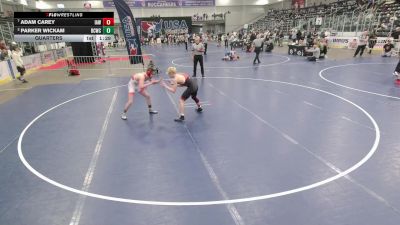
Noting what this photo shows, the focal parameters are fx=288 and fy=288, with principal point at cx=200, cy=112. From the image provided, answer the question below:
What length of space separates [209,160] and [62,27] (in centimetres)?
1234

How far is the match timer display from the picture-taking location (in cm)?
1420

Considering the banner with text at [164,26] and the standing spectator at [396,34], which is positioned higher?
the banner with text at [164,26]

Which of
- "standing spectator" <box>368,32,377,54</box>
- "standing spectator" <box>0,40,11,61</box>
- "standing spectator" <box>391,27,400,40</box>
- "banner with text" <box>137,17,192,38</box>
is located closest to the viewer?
"standing spectator" <box>0,40,11,61</box>

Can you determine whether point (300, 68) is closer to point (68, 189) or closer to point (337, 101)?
point (337, 101)

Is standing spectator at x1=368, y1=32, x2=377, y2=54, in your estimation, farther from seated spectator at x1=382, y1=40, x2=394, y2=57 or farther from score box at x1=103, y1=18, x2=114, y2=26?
score box at x1=103, y1=18, x2=114, y2=26

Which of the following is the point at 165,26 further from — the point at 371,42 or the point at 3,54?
the point at 3,54

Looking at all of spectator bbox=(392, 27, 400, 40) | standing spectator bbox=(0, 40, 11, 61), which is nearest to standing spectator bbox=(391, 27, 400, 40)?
spectator bbox=(392, 27, 400, 40)

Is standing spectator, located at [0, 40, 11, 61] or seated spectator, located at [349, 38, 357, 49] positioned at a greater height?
standing spectator, located at [0, 40, 11, 61]

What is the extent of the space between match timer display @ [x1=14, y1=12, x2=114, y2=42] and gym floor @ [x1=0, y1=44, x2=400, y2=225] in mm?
4847

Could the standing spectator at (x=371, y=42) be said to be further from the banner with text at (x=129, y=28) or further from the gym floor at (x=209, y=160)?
the banner with text at (x=129, y=28)

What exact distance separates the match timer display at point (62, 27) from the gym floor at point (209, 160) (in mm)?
4847

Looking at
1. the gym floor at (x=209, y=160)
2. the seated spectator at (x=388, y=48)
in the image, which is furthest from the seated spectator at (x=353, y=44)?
the gym floor at (x=209, y=160)

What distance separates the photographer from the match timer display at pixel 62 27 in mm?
14203

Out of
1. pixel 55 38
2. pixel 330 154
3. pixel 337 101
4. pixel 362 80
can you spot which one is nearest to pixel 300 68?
pixel 362 80
